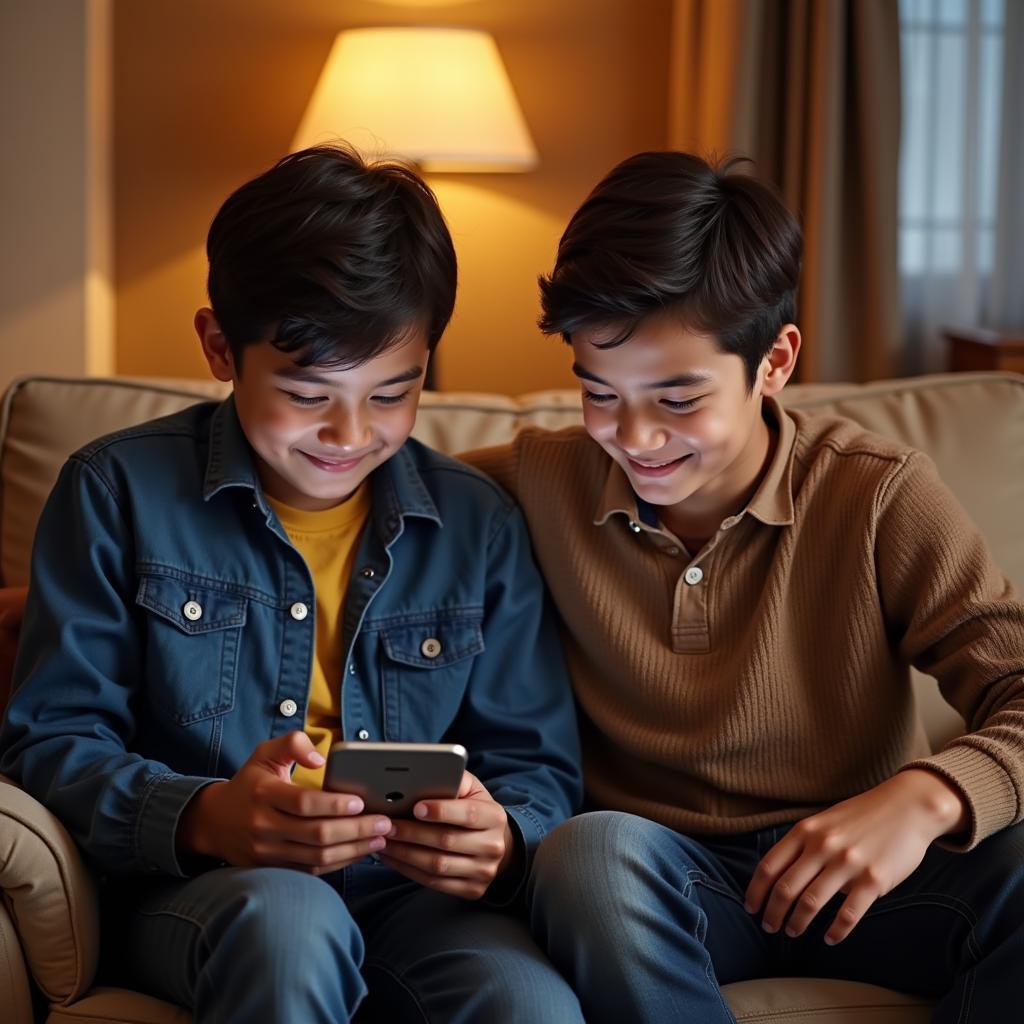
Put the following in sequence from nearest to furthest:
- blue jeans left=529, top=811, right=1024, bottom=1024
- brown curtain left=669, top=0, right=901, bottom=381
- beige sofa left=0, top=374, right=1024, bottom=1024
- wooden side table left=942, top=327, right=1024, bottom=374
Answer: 1. blue jeans left=529, top=811, right=1024, bottom=1024
2. beige sofa left=0, top=374, right=1024, bottom=1024
3. wooden side table left=942, top=327, right=1024, bottom=374
4. brown curtain left=669, top=0, right=901, bottom=381

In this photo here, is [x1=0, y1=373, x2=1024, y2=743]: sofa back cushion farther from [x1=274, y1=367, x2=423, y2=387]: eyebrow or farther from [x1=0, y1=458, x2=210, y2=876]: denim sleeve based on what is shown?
[x1=274, y1=367, x2=423, y2=387]: eyebrow

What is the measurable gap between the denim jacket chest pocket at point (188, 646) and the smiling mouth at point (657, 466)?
458 mm

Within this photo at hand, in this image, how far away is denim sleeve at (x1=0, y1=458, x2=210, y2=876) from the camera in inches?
54.7

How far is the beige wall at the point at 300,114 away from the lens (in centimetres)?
323

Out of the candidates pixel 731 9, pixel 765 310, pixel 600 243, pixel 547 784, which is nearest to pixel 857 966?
pixel 547 784

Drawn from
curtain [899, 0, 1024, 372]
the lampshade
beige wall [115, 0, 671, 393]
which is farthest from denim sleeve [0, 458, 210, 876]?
curtain [899, 0, 1024, 372]

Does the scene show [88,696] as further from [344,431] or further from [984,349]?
[984,349]

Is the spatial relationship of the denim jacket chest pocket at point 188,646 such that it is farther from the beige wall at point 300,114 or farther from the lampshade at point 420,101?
the beige wall at point 300,114

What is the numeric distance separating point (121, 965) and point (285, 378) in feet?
2.05

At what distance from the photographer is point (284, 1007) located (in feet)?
3.88

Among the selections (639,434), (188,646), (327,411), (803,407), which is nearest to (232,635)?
(188,646)

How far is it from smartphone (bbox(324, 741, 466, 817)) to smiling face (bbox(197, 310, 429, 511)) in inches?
14.8

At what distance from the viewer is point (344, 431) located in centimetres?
150

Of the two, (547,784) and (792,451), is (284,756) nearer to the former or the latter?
(547,784)
